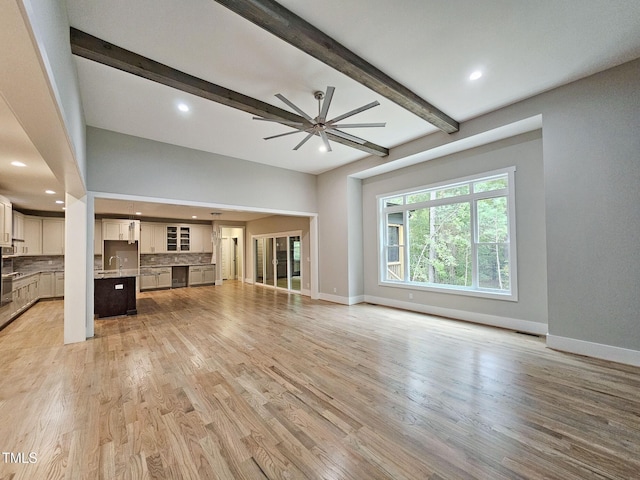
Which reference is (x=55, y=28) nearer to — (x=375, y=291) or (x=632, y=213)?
(x=632, y=213)

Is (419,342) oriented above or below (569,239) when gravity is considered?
below

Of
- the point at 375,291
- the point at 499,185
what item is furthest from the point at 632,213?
the point at 375,291

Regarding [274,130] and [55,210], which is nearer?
[274,130]

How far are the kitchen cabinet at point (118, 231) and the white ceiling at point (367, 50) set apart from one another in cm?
540

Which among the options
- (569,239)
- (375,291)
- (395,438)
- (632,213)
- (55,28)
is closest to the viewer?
(55,28)

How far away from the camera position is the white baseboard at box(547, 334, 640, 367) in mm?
3096

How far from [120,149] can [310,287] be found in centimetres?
551

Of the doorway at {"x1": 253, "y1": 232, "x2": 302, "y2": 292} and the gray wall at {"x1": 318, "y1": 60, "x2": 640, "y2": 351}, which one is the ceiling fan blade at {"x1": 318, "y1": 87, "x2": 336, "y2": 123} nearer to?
the gray wall at {"x1": 318, "y1": 60, "x2": 640, "y2": 351}

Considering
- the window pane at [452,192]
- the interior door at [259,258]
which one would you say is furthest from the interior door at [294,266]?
the window pane at [452,192]

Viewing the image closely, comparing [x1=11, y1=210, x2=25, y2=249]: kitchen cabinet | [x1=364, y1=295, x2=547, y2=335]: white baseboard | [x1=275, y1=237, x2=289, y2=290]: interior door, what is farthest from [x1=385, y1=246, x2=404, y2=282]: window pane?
[x1=11, y1=210, x2=25, y2=249]: kitchen cabinet

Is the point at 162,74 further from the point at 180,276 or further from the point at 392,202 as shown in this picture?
the point at 180,276

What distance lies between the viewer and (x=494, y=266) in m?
4.77

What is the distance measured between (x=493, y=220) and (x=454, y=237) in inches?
30.0

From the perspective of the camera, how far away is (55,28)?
5.80 ft
